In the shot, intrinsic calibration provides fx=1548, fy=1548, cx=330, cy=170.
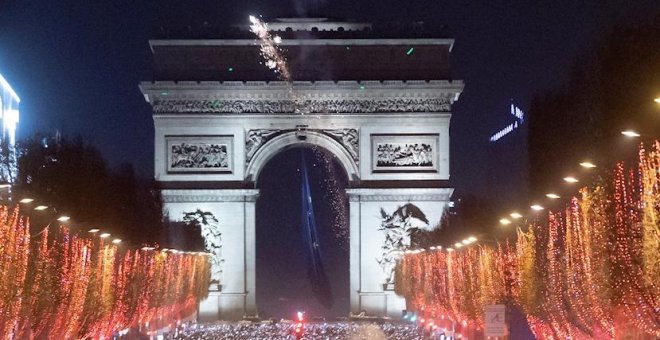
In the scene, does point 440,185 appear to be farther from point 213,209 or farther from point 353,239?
point 213,209

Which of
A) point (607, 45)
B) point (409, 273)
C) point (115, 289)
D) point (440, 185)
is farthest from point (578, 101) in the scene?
point (440, 185)

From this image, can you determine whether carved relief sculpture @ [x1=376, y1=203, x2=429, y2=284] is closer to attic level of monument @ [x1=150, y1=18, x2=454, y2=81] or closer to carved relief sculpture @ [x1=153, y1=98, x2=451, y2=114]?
carved relief sculpture @ [x1=153, y1=98, x2=451, y2=114]

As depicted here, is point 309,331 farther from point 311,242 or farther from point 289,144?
point 311,242

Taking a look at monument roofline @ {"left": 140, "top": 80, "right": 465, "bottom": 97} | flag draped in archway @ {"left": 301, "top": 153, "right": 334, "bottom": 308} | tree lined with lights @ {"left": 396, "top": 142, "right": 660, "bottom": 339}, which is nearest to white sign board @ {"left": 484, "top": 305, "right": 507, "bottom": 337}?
tree lined with lights @ {"left": 396, "top": 142, "right": 660, "bottom": 339}

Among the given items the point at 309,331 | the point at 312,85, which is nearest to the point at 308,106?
the point at 312,85

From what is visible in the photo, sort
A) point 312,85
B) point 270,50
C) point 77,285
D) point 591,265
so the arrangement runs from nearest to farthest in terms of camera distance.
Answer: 1. point 591,265
2. point 77,285
3. point 270,50
4. point 312,85

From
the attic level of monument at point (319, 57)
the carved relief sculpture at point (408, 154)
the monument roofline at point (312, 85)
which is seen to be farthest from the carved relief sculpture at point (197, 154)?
the carved relief sculpture at point (408, 154)
